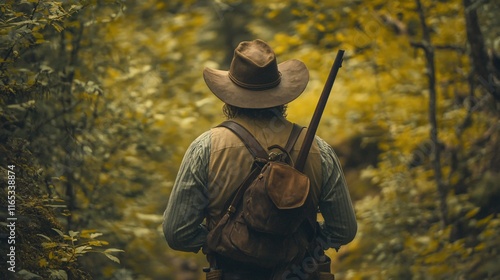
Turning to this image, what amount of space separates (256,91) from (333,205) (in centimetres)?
81

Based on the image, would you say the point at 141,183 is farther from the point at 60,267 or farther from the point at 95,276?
the point at 60,267

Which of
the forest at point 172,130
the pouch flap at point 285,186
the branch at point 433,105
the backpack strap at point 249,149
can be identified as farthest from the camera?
the branch at point 433,105

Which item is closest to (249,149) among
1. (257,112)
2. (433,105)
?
(257,112)

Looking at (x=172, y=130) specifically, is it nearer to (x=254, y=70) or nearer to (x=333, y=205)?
(x=254, y=70)

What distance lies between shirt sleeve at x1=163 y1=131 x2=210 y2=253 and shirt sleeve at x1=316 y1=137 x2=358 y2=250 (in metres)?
0.71

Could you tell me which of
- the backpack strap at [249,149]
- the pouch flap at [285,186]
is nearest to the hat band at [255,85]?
the backpack strap at [249,149]

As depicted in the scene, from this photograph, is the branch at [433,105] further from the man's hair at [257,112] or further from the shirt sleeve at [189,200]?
the shirt sleeve at [189,200]

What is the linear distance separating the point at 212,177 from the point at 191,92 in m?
9.20

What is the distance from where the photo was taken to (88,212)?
7.17 metres

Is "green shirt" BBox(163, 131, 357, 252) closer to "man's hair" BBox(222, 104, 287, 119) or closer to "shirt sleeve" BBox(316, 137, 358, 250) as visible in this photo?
"shirt sleeve" BBox(316, 137, 358, 250)

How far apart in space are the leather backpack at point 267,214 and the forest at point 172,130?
966 mm

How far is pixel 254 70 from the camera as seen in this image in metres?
4.82

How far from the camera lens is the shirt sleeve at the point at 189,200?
14.9ft

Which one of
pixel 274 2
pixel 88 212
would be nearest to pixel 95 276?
pixel 88 212
